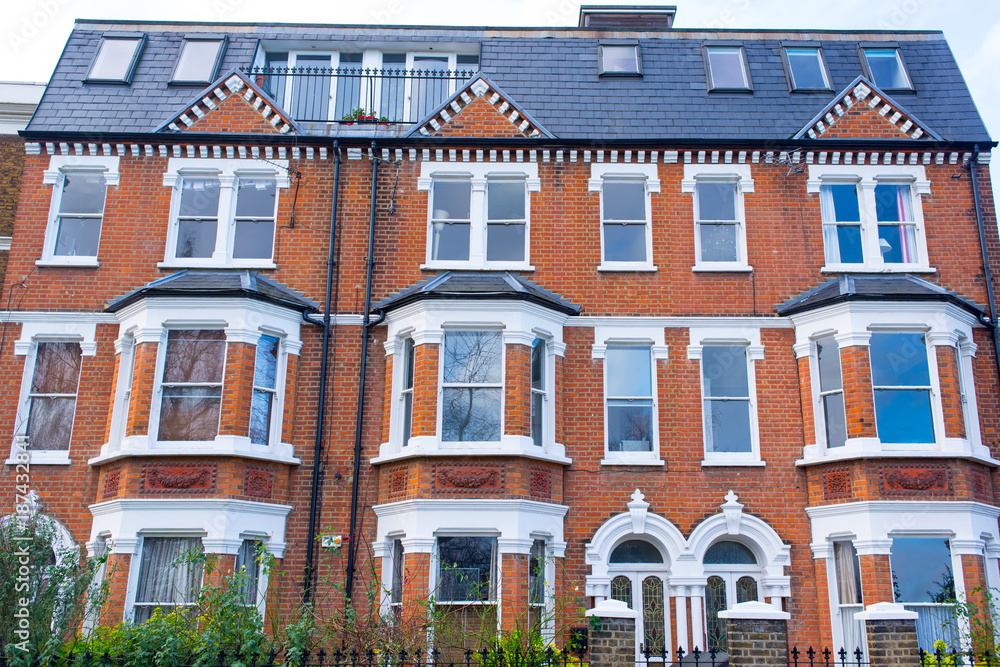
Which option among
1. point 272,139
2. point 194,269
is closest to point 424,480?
point 194,269

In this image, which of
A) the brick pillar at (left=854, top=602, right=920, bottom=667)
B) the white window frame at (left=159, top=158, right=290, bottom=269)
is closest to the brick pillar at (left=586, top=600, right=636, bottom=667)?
the brick pillar at (left=854, top=602, right=920, bottom=667)

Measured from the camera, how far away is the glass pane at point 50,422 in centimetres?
1505

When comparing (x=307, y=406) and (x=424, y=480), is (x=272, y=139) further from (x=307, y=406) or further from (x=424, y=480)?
(x=424, y=480)

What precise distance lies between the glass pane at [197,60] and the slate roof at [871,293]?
12.6 m

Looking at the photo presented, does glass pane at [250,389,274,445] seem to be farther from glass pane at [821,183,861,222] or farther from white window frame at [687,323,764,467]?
glass pane at [821,183,861,222]

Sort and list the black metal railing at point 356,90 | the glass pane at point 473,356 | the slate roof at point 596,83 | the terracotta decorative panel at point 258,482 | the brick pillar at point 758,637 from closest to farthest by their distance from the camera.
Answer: the brick pillar at point 758,637 → the terracotta decorative panel at point 258,482 → the glass pane at point 473,356 → the slate roof at point 596,83 → the black metal railing at point 356,90

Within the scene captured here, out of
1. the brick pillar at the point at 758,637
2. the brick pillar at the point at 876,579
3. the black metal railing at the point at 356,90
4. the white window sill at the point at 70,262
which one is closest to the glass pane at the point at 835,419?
the brick pillar at the point at 876,579

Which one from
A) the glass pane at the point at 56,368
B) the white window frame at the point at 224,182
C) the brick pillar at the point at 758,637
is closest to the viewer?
the brick pillar at the point at 758,637

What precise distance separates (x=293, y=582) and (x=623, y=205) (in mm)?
9018

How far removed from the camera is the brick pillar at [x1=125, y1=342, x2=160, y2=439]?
14.0 metres

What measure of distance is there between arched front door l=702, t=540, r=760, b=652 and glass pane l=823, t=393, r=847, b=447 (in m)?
2.37

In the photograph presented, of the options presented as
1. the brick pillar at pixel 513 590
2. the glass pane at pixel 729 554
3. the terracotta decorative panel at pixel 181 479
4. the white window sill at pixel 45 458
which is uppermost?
the white window sill at pixel 45 458

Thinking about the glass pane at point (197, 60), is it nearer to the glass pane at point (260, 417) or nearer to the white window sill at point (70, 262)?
the white window sill at point (70, 262)

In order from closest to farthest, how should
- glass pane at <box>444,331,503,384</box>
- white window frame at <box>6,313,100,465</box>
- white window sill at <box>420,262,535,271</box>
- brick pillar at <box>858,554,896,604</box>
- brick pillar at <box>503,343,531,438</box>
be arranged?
brick pillar at <box>858,554,896,604</box>
brick pillar at <box>503,343,531,438</box>
glass pane at <box>444,331,503,384</box>
white window frame at <box>6,313,100,465</box>
white window sill at <box>420,262,535,271</box>
